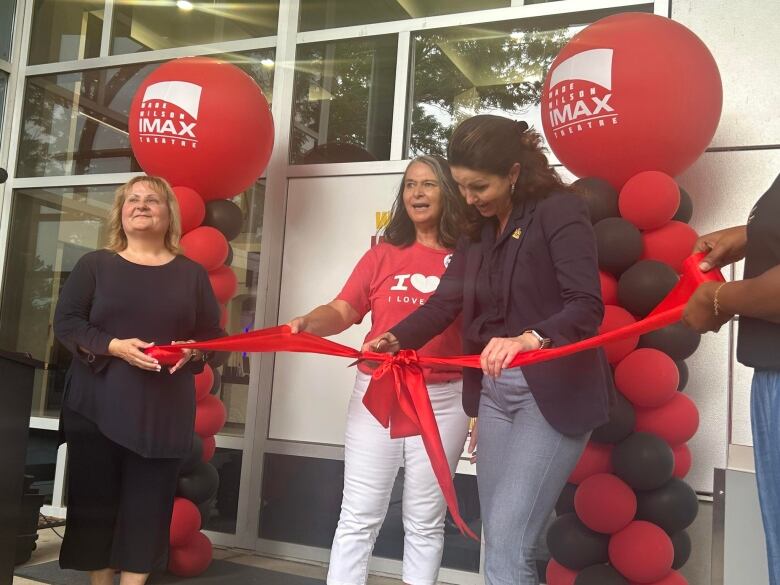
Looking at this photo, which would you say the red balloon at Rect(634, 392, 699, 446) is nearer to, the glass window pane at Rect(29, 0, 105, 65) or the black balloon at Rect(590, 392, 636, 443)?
the black balloon at Rect(590, 392, 636, 443)

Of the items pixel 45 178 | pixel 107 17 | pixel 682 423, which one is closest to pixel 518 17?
pixel 682 423

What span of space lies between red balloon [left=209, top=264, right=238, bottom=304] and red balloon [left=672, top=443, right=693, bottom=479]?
1932mm

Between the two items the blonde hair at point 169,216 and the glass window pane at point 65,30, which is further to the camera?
the glass window pane at point 65,30

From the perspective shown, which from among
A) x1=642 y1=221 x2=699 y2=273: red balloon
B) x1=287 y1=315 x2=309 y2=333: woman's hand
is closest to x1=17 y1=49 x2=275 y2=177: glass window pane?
x1=287 y1=315 x2=309 y2=333: woman's hand

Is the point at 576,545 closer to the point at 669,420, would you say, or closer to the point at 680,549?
the point at 680,549

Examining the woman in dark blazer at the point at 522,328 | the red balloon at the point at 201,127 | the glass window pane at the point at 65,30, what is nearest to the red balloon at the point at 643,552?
the woman in dark blazer at the point at 522,328

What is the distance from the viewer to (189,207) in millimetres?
3418

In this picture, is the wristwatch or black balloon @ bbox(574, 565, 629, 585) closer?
the wristwatch

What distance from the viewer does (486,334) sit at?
6.45 ft

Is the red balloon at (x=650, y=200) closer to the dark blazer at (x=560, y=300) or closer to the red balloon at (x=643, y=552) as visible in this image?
the dark blazer at (x=560, y=300)

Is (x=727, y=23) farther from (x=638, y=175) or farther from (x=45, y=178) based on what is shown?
(x=45, y=178)

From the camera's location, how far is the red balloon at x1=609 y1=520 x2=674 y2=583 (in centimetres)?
259

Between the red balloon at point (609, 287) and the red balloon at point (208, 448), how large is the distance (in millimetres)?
1855

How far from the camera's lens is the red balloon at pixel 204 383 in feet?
11.3
